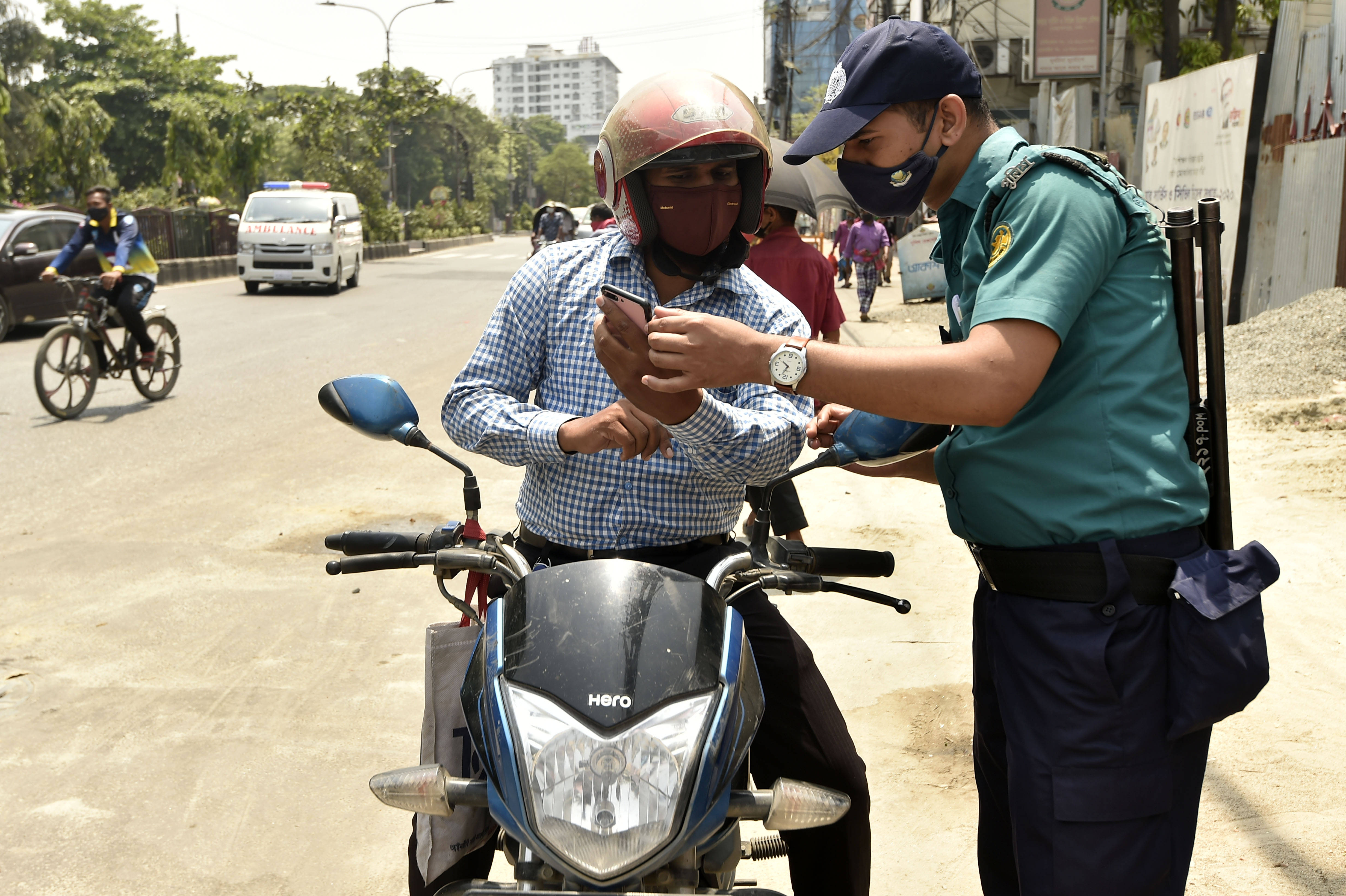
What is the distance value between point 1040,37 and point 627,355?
75.0 feet

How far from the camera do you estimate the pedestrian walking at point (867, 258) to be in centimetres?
1723

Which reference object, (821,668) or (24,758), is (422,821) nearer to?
(24,758)

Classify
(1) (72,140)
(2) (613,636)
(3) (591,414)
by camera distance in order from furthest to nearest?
(1) (72,140) → (3) (591,414) → (2) (613,636)

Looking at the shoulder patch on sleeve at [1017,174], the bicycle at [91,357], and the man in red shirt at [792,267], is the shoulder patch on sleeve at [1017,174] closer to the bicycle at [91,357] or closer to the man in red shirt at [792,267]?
the man in red shirt at [792,267]

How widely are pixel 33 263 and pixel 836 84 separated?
14660mm

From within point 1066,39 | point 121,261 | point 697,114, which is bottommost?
point 121,261

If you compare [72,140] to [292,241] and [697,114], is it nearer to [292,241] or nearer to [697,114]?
[292,241]

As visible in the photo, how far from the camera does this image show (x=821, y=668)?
4434 millimetres

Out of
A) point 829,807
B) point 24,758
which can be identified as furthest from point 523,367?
point 24,758

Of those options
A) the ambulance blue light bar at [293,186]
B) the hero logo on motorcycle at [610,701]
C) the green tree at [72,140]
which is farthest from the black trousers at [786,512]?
the green tree at [72,140]

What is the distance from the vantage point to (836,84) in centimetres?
199

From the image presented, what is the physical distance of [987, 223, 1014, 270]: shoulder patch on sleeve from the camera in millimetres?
1724

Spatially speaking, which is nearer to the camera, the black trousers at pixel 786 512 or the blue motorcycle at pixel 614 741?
the blue motorcycle at pixel 614 741

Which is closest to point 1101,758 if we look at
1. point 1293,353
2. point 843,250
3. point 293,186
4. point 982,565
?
point 982,565
